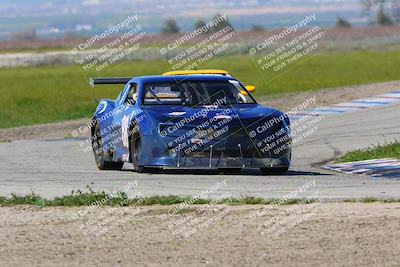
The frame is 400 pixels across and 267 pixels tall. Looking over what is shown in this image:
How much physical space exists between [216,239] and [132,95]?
24.1ft

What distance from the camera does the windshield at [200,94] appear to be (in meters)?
16.6

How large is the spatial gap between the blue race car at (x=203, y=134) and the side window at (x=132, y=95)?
0.54 ft

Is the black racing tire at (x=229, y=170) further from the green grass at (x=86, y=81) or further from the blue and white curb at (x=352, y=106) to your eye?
the green grass at (x=86, y=81)

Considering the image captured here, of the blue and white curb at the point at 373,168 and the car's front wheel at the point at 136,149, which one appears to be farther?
the blue and white curb at the point at 373,168

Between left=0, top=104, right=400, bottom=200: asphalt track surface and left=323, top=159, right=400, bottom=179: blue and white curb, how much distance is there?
0.28m

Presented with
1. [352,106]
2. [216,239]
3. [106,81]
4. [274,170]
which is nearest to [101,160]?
[106,81]

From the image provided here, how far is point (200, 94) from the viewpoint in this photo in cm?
1672

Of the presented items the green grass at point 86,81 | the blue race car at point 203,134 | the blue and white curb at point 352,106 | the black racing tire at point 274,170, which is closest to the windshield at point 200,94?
the blue race car at point 203,134

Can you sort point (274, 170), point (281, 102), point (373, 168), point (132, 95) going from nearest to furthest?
point (274, 170) < point (373, 168) < point (132, 95) < point (281, 102)

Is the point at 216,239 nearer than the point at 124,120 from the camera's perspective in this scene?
Yes

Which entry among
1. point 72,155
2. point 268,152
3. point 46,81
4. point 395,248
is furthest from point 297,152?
point 46,81

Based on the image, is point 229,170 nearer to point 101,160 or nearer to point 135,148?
point 135,148

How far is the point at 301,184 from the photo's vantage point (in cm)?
1431

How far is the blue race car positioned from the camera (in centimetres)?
1551
